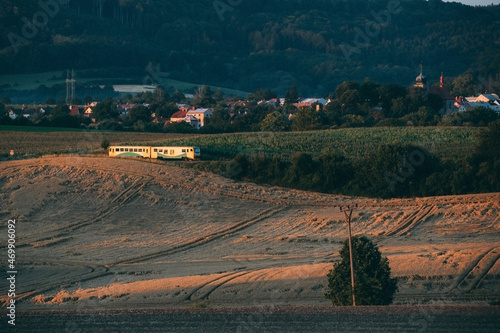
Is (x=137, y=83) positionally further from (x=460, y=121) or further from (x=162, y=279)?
(x=162, y=279)

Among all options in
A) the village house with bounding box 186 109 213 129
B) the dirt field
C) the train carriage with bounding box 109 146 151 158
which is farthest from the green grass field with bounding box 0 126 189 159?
the village house with bounding box 186 109 213 129

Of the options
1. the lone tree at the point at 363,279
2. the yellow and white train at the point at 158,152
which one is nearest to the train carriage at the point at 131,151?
the yellow and white train at the point at 158,152

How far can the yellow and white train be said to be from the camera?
55.2m

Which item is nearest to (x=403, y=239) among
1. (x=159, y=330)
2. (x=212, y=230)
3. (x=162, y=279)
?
(x=212, y=230)

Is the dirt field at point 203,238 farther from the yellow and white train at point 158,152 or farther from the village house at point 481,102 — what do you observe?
the village house at point 481,102

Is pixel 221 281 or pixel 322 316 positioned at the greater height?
pixel 322 316

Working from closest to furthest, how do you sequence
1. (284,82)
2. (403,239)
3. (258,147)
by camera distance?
(403,239)
(258,147)
(284,82)

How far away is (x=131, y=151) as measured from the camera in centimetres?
5622

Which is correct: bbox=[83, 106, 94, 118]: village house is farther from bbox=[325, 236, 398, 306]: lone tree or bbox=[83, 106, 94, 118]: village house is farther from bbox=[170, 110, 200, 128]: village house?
bbox=[325, 236, 398, 306]: lone tree

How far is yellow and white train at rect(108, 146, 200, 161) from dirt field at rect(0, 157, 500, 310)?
2776mm

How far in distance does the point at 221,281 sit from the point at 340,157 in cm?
2270

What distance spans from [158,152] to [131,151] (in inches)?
73.5

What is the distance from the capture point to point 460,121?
78.1 metres

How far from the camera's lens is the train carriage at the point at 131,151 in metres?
56.0
